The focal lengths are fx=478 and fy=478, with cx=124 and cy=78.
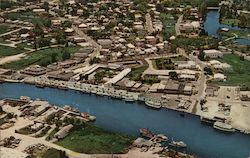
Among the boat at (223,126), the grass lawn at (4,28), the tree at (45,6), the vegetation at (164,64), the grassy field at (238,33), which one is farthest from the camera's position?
the tree at (45,6)

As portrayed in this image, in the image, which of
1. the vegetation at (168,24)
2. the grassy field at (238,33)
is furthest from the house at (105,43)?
the grassy field at (238,33)

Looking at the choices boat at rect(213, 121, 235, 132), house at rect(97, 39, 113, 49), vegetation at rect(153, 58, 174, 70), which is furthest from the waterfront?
house at rect(97, 39, 113, 49)

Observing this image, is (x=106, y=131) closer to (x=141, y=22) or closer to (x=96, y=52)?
(x=96, y=52)

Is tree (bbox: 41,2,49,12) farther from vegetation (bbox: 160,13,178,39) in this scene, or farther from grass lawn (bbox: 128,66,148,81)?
grass lawn (bbox: 128,66,148,81)

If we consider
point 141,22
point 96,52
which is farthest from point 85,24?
point 96,52

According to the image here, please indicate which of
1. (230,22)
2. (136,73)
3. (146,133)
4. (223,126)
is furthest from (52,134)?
(230,22)

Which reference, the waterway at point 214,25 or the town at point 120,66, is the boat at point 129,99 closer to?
the town at point 120,66
